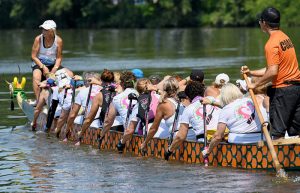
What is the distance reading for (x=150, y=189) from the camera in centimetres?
1232

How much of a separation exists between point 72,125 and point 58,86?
3.27ft

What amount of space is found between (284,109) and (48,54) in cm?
800

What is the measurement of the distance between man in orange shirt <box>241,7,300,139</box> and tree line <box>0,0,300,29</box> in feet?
220

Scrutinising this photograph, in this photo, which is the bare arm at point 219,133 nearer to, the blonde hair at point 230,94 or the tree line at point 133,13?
the blonde hair at point 230,94

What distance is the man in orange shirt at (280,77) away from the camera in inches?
485

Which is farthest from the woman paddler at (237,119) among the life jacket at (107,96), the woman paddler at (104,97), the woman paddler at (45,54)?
the woman paddler at (45,54)

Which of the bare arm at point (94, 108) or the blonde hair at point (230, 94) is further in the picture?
the bare arm at point (94, 108)

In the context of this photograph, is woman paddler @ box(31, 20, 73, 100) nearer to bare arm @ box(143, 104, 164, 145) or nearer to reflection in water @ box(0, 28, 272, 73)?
bare arm @ box(143, 104, 164, 145)

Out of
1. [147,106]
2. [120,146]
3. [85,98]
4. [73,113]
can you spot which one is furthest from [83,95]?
[147,106]

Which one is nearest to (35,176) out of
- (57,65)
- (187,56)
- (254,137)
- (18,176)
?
(18,176)

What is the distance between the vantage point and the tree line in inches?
3332

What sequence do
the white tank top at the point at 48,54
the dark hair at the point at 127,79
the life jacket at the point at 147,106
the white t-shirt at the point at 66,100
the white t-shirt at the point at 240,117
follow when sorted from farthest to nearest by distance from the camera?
the white tank top at the point at 48,54 < the white t-shirt at the point at 66,100 < the dark hair at the point at 127,79 < the life jacket at the point at 147,106 < the white t-shirt at the point at 240,117

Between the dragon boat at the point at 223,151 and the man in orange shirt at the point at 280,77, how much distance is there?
0.94 feet

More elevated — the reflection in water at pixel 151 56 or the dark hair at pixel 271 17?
the reflection in water at pixel 151 56
